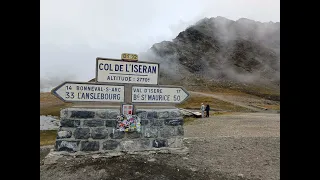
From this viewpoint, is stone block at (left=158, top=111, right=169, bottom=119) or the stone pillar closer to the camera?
the stone pillar

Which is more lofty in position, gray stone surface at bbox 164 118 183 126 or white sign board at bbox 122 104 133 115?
white sign board at bbox 122 104 133 115

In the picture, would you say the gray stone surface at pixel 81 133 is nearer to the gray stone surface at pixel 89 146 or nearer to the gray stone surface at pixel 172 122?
the gray stone surface at pixel 89 146

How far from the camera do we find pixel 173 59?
316 ft

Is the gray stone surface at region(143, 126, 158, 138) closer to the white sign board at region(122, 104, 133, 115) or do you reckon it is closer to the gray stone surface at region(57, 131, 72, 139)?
the white sign board at region(122, 104, 133, 115)

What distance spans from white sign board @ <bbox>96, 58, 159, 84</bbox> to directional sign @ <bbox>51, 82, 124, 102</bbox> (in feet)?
0.68

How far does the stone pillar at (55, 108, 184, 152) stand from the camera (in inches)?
241

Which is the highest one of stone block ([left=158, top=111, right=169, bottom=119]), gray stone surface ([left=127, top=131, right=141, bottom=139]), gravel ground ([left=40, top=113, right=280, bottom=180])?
stone block ([left=158, top=111, right=169, bottom=119])

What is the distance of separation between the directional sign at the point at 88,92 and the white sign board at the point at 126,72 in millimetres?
209

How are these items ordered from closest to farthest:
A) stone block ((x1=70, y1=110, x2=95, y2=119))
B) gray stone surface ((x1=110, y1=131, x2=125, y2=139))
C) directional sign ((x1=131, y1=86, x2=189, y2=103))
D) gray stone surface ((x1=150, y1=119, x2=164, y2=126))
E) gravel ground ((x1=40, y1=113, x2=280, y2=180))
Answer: gravel ground ((x1=40, y1=113, x2=280, y2=180))
stone block ((x1=70, y1=110, x2=95, y2=119))
gray stone surface ((x1=110, y1=131, x2=125, y2=139))
gray stone surface ((x1=150, y1=119, x2=164, y2=126))
directional sign ((x1=131, y1=86, x2=189, y2=103))

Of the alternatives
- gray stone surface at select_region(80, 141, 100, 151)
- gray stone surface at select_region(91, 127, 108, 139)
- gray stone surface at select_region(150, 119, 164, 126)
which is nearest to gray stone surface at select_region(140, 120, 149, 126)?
gray stone surface at select_region(150, 119, 164, 126)

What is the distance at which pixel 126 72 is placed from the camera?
22.0 feet

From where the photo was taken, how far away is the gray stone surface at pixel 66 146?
19.9ft
